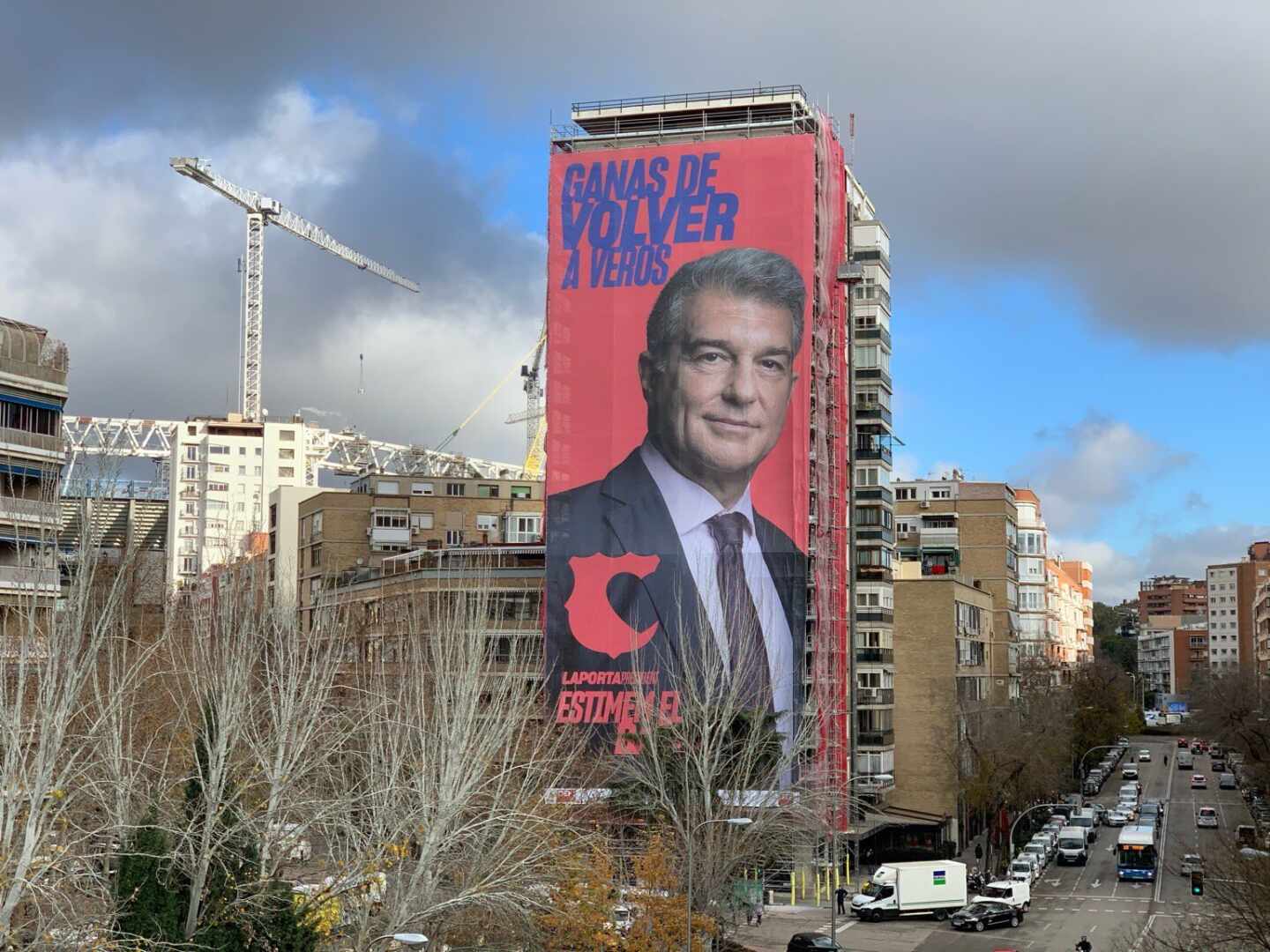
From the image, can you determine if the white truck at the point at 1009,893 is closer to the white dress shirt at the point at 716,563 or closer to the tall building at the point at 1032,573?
the white dress shirt at the point at 716,563

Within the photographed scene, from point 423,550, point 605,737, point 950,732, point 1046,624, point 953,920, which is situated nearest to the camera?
point 953,920

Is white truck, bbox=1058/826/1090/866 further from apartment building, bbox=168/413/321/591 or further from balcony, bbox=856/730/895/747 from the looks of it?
apartment building, bbox=168/413/321/591

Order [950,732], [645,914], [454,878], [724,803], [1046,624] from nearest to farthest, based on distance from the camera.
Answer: [454,878]
[645,914]
[724,803]
[950,732]
[1046,624]

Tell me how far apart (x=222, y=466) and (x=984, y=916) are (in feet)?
458

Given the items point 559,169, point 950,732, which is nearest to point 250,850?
point 559,169

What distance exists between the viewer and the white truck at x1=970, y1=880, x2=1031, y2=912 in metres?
68.4

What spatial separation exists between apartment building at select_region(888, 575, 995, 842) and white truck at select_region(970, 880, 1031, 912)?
64.2 feet

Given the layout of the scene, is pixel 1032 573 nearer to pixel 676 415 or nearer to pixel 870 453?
pixel 870 453

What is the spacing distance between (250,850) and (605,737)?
4499cm

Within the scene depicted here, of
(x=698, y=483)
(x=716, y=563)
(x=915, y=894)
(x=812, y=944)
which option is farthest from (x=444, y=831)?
(x=698, y=483)

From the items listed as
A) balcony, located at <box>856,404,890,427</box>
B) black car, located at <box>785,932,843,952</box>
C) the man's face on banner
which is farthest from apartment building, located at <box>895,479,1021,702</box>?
black car, located at <box>785,932,843,952</box>

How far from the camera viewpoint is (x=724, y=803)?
57.3 m

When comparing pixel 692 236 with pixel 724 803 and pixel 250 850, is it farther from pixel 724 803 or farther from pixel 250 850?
pixel 250 850

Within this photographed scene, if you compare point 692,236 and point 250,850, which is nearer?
point 250,850
